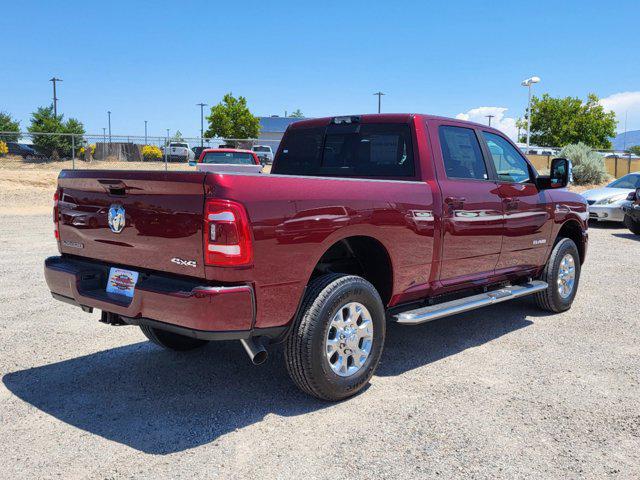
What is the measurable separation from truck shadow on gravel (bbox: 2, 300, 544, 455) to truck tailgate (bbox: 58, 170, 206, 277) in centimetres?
97

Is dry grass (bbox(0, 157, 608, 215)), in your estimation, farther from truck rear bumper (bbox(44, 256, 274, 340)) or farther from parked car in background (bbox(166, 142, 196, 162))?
truck rear bumper (bbox(44, 256, 274, 340))

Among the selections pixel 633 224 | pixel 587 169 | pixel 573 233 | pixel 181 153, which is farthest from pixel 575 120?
pixel 573 233

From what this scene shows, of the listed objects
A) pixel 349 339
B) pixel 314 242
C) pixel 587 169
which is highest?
pixel 587 169

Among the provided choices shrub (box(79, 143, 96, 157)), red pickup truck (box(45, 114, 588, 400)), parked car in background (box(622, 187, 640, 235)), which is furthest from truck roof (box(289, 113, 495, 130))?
shrub (box(79, 143, 96, 157))

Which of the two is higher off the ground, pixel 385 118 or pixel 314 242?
pixel 385 118

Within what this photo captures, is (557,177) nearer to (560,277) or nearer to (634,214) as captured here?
(560,277)

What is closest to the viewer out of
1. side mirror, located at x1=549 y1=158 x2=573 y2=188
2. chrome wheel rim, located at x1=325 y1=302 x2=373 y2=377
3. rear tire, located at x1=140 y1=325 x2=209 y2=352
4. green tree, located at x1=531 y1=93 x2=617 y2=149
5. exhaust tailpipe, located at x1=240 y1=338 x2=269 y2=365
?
exhaust tailpipe, located at x1=240 y1=338 x2=269 y2=365

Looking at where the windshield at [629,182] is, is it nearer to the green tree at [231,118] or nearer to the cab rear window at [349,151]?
the cab rear window at [349,151]

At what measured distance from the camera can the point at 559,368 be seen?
4.86 meters

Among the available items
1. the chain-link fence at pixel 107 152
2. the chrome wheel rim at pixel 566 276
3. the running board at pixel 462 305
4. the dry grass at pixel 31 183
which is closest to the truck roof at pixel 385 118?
the running board at pixel 462 305

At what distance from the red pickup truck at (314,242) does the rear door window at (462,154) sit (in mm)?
15

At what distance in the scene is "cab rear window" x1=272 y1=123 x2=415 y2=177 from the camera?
Answer: 498 cm

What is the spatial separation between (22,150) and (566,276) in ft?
109

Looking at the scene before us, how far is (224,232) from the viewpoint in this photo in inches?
131
